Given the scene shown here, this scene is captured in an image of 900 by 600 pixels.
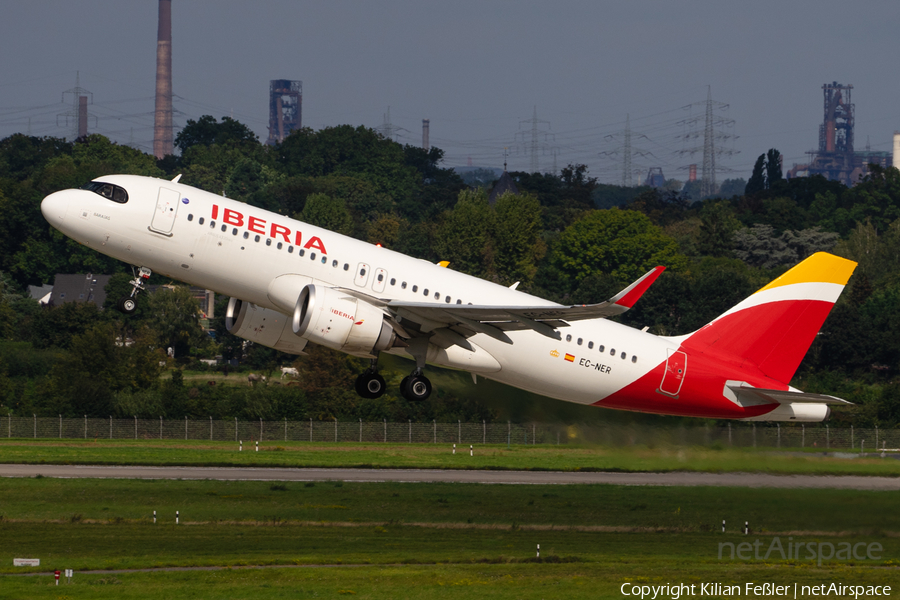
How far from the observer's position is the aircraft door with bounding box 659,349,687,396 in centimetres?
4000

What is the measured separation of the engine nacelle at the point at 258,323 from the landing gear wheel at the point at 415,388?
187 inches

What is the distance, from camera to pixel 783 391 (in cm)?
3941

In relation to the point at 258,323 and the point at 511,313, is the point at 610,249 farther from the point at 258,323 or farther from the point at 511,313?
the point at 511,313

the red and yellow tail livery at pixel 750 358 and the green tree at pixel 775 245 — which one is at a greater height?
the green tree at pixel 775 245

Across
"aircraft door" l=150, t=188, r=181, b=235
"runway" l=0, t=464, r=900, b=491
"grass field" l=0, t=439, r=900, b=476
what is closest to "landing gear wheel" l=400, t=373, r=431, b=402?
"aircraft door" l=150, t=188, r=181, b=235

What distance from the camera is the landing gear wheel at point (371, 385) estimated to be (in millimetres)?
38344

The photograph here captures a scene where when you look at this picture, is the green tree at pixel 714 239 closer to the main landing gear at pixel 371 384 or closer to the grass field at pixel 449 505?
the grass field at pixel 449 505

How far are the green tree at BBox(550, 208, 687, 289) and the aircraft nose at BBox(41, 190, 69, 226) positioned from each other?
111431mm

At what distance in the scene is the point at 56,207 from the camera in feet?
122

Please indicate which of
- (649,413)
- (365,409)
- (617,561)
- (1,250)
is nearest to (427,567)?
(617,561)

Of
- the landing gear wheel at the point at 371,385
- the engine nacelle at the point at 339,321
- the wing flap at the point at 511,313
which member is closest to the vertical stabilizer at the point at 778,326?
the wing flap at the point at 511,313

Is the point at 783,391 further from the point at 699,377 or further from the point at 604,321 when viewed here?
the point at 604,321

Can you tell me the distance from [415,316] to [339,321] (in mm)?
2512

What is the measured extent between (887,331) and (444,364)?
277 feet
